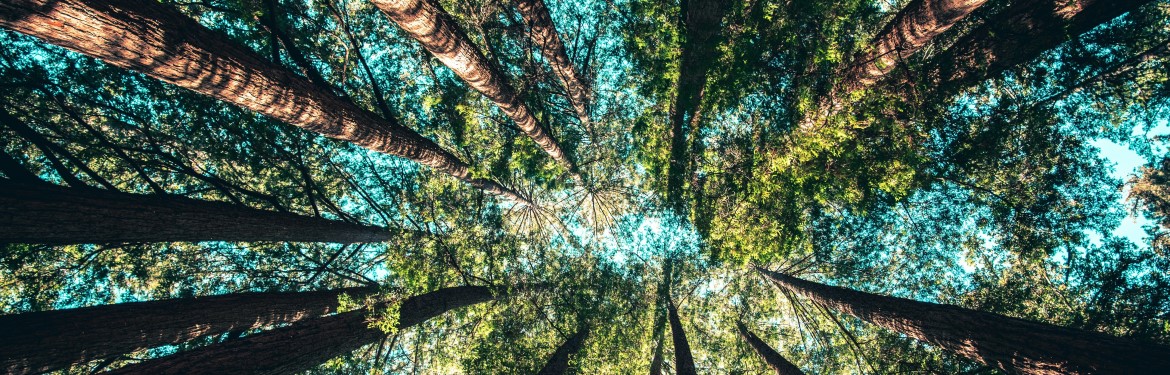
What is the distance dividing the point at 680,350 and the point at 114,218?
40.6ft

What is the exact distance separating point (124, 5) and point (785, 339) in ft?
56.1

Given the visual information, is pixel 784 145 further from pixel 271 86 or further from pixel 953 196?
pixel 271 86

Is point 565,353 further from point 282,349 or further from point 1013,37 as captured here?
point 1013,37

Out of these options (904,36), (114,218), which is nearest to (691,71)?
(904,36)

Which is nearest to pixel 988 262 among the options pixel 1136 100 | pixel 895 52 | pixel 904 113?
pixel 1136 100

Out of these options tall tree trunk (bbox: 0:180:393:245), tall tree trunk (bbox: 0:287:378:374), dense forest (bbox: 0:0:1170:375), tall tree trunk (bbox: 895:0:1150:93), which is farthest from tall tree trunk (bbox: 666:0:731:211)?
tall tree trunk (bbox: 0:287:378:374)

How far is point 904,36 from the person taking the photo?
629 cm

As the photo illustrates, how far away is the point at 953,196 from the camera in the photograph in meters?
9.30

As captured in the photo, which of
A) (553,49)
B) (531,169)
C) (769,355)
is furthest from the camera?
(531,169)

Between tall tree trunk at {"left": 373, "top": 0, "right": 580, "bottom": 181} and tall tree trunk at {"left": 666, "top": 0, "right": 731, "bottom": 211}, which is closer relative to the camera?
tall tree trunk at {"left": 373, "top": 0, "right": 580, "bottom": 181}

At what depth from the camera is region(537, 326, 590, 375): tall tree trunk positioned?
884cm

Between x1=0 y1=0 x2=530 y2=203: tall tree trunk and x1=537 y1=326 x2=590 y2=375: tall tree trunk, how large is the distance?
688 cm

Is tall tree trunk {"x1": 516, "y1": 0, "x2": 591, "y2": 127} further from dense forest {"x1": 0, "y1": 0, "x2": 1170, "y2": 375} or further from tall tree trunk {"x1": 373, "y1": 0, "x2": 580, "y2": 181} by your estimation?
tall tree trunk {"x1": 373, "y1": 0, "x2": 580, "y2": 181}

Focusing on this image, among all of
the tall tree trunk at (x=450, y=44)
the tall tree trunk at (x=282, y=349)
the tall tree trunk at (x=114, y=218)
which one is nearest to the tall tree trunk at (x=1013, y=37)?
the tall tree trunk at (x=450, y=44)
